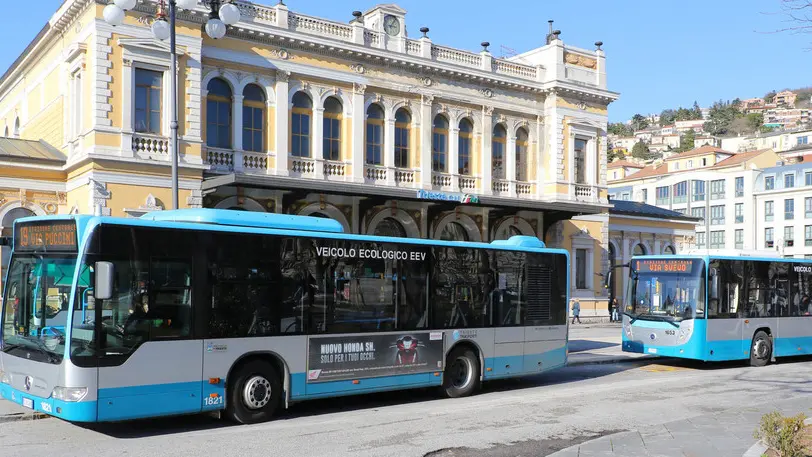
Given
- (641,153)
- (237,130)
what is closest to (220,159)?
(237,130)

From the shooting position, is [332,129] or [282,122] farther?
[332,129]

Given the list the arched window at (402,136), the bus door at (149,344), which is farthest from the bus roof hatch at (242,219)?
the arched window at (402,136)

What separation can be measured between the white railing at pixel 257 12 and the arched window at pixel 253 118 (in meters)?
2.33

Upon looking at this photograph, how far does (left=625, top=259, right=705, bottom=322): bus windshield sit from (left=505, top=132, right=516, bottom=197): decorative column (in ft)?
52.7

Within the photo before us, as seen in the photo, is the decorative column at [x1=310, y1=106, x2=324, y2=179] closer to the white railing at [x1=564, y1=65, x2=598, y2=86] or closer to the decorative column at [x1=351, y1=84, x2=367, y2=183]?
the decorative column at [x1=351, y1=84, x2=367, y2=183]

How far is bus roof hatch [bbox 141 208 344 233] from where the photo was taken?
1177 cm

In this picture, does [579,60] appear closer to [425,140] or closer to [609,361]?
[425,140]

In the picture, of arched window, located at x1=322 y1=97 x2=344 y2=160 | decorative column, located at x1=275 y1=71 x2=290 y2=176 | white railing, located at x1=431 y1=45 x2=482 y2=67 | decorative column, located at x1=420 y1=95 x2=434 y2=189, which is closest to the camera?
decorative column, located at x1=275 y1=71 x2=290 y2=176

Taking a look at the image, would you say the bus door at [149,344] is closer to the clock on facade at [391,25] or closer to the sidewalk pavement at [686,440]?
the sidewalk pavement at [686,440]

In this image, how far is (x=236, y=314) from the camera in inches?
454

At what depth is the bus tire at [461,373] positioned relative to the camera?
1456 centimetres

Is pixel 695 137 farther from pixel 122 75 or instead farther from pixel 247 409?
pixel 247 409

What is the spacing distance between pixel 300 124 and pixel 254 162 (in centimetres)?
247

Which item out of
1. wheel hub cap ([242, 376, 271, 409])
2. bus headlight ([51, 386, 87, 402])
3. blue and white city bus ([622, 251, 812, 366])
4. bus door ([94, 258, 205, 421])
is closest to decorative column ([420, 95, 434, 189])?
blue and white city bus ([622, 251, 812, 366])
